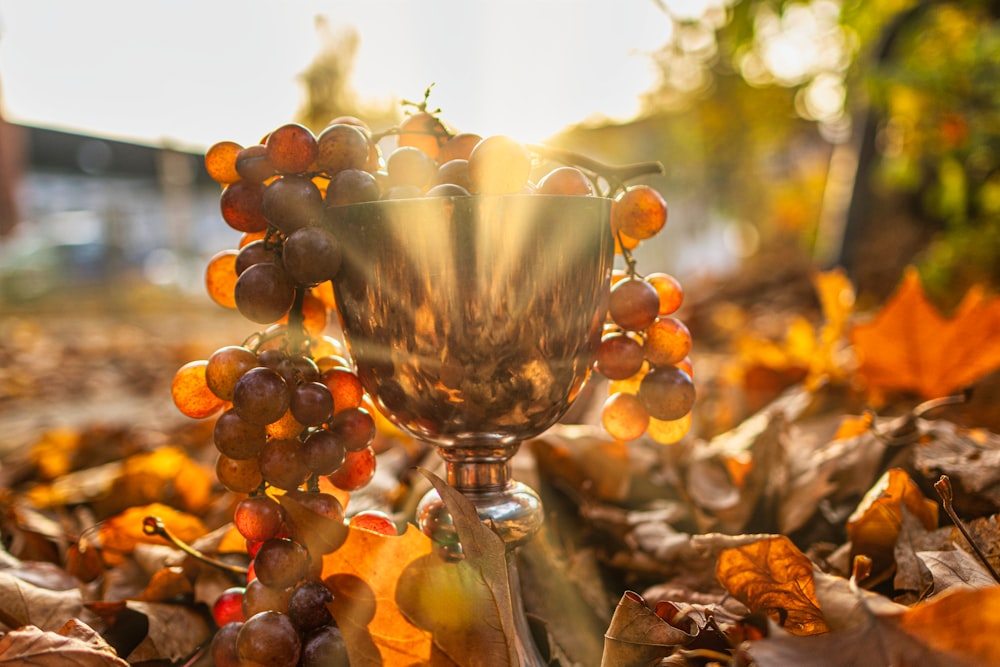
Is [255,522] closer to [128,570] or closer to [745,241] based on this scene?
[128,570]

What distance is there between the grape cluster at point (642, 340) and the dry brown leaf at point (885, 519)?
0.55ft

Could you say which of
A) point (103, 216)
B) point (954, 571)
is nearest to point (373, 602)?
point (954, 571)

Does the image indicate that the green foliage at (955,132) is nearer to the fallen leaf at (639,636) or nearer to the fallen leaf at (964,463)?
the fallen leaf at (964,463)

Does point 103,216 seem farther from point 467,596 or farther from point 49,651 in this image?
point 467,596

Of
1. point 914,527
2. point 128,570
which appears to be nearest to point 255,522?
point 128,570

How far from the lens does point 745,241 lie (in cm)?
1020

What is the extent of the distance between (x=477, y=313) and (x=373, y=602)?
216mm

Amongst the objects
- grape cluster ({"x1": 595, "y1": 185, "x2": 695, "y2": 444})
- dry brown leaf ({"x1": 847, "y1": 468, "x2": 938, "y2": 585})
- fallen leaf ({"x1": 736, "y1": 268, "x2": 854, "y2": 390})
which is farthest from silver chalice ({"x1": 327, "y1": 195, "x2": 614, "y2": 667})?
fallen leaf ({"x1": 736, "y1": 268, "x2": 854, "y2": 390})

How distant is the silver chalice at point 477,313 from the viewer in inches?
20.8

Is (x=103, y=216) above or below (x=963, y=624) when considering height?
above

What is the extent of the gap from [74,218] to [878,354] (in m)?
19.1

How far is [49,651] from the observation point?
0.49 metres

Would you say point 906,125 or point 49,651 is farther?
point 906,125

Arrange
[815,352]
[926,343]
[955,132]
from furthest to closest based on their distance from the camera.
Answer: [955,132]
[815,352]
[926,343]
